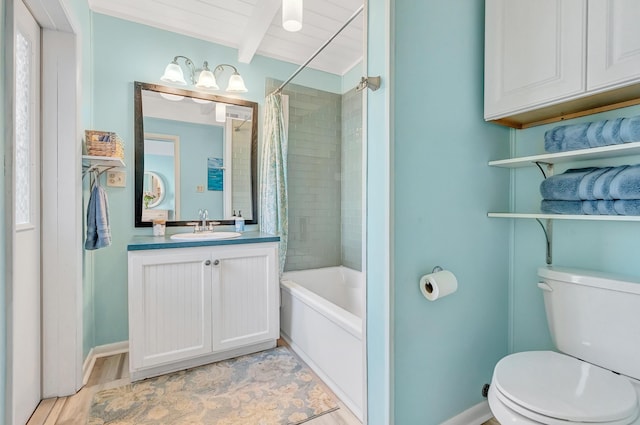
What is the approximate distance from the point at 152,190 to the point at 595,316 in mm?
2669

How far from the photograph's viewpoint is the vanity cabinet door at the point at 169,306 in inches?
70.2

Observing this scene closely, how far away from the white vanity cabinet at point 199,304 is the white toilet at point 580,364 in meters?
1.51

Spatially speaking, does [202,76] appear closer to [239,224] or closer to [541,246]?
[239,224]

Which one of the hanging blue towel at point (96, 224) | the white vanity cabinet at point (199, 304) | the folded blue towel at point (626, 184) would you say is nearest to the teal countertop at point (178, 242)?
the white vanity cabinet at point (199, 304)

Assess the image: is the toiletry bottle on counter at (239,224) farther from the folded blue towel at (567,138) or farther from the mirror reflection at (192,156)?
the folded blue towel at (567,138)

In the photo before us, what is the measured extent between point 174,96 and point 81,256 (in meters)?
1.32

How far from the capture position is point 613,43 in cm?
107

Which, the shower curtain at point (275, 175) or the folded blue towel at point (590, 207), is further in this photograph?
the shower curtain at point (275, 175)

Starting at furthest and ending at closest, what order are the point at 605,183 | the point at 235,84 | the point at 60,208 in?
the point at 235,84 → the point at 60,208 → the point at 605,183

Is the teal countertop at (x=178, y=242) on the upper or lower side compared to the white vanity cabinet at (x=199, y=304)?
upper

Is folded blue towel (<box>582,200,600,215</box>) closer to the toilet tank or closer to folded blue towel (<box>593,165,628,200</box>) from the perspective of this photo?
folded blue towel (<box>593,165,628,200</box>)

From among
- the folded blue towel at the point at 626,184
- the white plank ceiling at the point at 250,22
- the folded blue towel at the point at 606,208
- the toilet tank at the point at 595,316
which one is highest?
the white plank ceiling at the point at 250,22

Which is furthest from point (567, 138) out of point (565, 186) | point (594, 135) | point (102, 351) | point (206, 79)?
point (102, 351)

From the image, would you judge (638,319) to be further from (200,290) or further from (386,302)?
(200,290)
